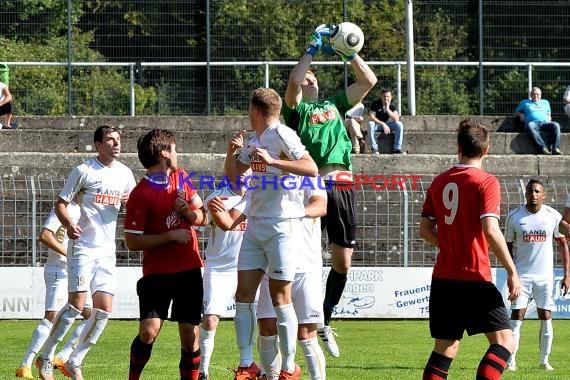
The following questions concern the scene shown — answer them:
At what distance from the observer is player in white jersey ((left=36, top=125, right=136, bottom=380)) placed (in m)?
11.3

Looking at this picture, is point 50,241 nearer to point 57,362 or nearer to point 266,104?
point 57,362

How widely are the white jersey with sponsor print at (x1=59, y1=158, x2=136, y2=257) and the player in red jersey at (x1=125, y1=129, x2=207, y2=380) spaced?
1858mm

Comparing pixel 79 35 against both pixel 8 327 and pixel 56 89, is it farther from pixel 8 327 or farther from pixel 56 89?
pixel 8 327

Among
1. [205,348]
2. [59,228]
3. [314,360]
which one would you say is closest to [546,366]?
[205,348]

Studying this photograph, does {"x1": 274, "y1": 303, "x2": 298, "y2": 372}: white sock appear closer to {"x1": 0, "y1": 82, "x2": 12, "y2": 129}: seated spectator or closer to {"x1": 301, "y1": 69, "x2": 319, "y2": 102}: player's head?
{"x1": 301, "y1": 69, "x2": 319, "y2": 102}: player's head

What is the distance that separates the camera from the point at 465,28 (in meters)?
26.7

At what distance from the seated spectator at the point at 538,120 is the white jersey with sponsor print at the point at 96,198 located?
Result: 1484 cm

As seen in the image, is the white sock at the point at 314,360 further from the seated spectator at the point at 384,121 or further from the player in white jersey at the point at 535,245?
the seated spectator at the point at 384,121

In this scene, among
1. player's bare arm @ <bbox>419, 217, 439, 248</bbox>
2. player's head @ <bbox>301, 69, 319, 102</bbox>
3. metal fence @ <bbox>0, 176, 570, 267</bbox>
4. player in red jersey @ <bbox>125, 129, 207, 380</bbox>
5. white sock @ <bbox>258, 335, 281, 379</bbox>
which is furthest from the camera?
metal fence @ <bbox>0, 176, 570, 267</bbox>

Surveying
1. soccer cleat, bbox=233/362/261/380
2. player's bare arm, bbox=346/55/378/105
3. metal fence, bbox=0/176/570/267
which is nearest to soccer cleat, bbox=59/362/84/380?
soccer cleat, bbox=233/362/261/380

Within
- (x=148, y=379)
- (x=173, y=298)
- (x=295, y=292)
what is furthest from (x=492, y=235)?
(x=148, y=379)

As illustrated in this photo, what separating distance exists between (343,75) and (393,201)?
18.5 ft

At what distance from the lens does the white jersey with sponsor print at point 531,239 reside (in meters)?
14.6

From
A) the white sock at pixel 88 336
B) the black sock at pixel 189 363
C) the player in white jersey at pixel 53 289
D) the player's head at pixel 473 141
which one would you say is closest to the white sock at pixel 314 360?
the black sock at pixel 189 363
